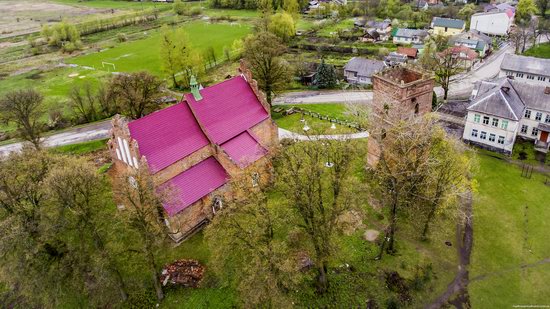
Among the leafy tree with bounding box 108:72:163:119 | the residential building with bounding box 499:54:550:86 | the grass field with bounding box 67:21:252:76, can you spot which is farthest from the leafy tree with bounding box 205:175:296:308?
the grass field with bounding box 67:21:252:76

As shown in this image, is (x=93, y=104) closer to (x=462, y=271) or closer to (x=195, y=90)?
(x=195, y=90)

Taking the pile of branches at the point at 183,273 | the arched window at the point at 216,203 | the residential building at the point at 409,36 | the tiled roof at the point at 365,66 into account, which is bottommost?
the pile of branches at the point at 183,273

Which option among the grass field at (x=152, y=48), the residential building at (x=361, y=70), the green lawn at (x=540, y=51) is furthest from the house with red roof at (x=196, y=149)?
the green lawn at (x=540, y=51)

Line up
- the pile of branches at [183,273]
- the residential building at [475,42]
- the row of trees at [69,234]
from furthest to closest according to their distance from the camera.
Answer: the residential building at [475,42], the pile of branches at [183,273], the row of trees at [69,234]

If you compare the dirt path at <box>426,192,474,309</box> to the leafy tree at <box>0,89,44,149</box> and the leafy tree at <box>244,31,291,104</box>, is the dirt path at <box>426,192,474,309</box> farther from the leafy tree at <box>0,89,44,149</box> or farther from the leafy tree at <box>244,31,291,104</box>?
the leafy tree at <box>0,89,44,149</box>

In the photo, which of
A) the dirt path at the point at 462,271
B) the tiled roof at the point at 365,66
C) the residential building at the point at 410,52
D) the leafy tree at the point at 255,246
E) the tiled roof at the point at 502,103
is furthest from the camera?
the residential building at the point at 410,52

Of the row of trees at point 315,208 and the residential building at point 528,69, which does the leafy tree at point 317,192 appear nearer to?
the row of trees at point 315,208

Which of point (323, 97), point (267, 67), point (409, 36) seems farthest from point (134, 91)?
point (409, 36)

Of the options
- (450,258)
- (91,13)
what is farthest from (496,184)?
(91,13)
